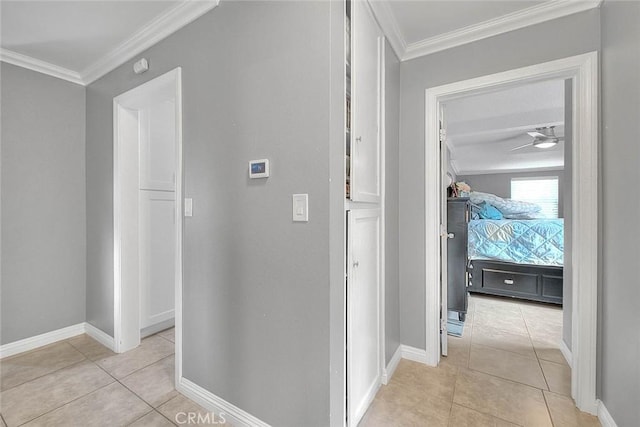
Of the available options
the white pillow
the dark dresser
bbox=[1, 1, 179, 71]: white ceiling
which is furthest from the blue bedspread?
bbox=[1, 1, 179, 71]: white ceiling

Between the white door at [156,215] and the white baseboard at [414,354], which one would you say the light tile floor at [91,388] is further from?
the white baseboard at [414,354]

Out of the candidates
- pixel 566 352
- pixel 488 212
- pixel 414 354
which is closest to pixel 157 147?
pixel 414 354

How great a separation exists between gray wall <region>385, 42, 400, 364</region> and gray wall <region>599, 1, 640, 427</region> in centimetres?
118

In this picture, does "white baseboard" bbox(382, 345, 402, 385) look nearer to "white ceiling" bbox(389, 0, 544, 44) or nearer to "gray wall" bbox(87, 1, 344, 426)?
"gray wall" bbox(87, 1, 344, 426)

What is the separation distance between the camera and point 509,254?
376 cm

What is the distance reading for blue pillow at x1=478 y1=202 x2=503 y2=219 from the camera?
5067mm

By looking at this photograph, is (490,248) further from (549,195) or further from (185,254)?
(549,195)

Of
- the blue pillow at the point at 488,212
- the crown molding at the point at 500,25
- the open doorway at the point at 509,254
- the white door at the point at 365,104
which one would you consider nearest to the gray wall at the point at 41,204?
the white door at the point at 365,104

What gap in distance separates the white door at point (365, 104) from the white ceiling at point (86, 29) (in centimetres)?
88

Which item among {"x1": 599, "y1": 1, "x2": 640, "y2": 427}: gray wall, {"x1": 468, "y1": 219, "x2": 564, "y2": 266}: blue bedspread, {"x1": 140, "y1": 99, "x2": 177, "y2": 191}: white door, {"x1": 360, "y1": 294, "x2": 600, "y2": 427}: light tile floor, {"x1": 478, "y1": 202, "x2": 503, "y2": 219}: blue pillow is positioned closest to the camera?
{"x1": 599, "y1": 1, "x2": 640, "y2": 427}: gray wall

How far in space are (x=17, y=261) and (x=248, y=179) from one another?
95.6 inches

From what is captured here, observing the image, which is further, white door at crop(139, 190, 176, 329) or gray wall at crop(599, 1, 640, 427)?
white door at crop(139, 190, 176, 329)

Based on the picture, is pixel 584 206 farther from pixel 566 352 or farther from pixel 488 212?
pixel 488 212

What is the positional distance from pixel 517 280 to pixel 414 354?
237 cm
